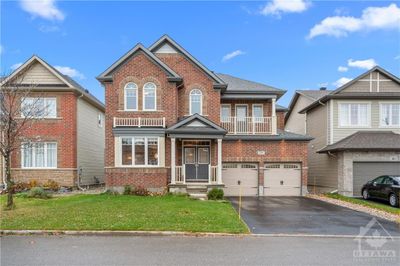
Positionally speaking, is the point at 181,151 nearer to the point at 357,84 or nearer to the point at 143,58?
the point at 143,58

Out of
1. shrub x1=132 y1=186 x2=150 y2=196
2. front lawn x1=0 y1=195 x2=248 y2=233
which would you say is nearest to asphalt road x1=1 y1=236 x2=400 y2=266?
front lawn x1=0 y1=195 x2=248 y2=233

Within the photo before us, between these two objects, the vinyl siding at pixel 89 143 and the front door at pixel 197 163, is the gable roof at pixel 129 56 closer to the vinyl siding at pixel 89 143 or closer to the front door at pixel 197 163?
the vinyl siding at pixel 89 143

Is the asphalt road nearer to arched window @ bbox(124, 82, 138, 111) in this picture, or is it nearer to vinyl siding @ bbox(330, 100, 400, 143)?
arched window @ bbox(124, 82, 138, 111)

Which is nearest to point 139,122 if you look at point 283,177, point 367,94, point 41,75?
point 41,75

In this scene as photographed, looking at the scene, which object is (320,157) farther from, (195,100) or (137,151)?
(137,151)

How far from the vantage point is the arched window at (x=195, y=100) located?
21953 millimetres

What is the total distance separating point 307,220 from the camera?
12.5 meters

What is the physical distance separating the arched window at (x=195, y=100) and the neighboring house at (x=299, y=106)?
9744 millimetres

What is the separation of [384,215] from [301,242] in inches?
275

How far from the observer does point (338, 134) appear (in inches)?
910

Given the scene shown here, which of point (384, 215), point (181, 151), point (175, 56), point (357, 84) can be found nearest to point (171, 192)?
point (181, 151)

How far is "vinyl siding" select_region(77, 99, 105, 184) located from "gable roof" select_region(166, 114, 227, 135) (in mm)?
7151

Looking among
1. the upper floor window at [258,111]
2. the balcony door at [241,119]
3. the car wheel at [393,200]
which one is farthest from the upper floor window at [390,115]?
the balcony door at [241,119]

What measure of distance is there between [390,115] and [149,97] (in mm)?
15948
